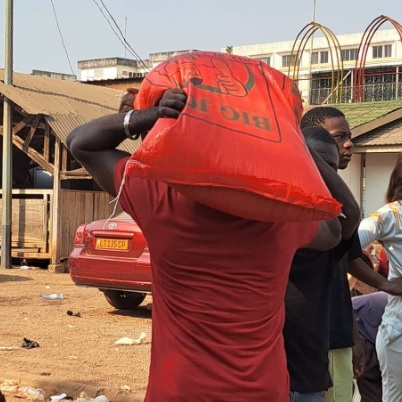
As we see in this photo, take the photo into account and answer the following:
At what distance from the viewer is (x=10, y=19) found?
15844 millimetres

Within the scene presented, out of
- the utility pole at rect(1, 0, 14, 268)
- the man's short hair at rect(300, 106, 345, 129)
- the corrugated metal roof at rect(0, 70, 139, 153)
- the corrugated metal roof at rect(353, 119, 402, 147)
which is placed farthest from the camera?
the utility pole at rect(1, 0, 14, 268)

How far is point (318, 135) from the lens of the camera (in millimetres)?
2951

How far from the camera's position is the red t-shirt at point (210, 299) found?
212cm

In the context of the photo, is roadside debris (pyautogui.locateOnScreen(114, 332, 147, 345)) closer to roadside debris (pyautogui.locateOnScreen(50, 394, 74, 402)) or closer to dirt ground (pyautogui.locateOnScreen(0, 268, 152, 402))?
dirt ground (pyautogui.locateOnScreen(0, 268, 152, 402))

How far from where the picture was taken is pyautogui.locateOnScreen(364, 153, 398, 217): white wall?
1283 cm

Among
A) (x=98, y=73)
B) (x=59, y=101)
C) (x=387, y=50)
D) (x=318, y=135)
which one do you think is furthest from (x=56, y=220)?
(x=98, y=73)

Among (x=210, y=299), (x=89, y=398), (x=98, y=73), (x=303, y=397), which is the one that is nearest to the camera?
(x=210, y=299)

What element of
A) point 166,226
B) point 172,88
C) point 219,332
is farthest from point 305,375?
point 172,88

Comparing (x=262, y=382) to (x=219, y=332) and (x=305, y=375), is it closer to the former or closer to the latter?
(x=219, y=332)

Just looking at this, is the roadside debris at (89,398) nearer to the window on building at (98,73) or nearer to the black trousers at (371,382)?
the black trousers at (371,382)

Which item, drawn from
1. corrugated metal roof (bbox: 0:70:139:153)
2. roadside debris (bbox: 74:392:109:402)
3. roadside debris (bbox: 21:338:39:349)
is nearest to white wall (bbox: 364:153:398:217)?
corrugated metal roof (bbox: 0:70:139:153)

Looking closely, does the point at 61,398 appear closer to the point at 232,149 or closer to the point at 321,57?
the point at 232,149

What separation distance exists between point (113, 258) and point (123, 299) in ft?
3.34

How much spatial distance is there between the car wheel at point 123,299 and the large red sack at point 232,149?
26.9ft
